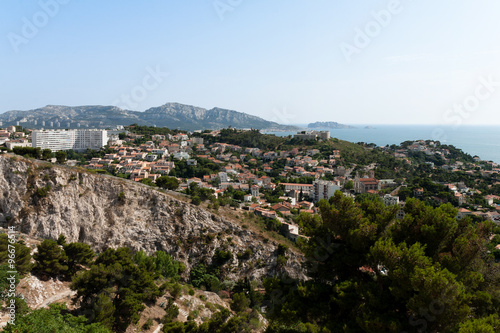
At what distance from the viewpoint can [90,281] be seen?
9773 mm

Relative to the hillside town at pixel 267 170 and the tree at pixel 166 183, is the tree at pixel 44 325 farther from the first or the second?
the tree at pixel 166 183

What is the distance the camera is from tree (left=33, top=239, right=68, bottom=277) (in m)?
11.6

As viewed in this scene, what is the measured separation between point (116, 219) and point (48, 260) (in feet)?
26.8

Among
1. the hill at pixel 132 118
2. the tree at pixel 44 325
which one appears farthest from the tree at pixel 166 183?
the hill at pixel 132 118

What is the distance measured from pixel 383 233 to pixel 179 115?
14180 cm

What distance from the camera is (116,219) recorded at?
65.2 ft

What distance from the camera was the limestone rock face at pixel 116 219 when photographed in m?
18.7

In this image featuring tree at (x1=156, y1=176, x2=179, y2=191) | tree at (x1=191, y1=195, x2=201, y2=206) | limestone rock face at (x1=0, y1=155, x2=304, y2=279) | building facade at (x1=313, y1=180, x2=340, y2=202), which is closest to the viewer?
limestone rock face at (x1=0, y1=155, x2=304, y2=279)

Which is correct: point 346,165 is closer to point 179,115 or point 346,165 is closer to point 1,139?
point 1,139

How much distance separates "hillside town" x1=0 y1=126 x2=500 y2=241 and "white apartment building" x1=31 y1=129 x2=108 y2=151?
12cm

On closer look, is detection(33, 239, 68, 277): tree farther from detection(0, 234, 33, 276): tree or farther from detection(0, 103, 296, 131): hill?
detection(0, 103, 296, 131): hill

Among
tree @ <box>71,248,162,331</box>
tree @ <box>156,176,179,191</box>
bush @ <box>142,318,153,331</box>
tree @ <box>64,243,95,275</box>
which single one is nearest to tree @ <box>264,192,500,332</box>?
tree @ <box>71,248,162,331</box>

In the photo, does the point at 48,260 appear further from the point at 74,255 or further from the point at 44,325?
the point at 44,325

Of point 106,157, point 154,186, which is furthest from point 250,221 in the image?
point 106,157
